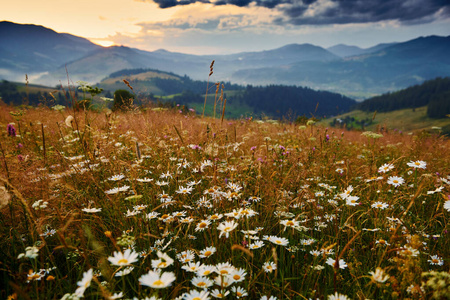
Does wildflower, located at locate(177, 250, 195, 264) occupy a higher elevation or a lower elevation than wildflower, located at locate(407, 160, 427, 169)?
lower

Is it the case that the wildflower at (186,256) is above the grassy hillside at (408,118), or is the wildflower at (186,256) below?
above

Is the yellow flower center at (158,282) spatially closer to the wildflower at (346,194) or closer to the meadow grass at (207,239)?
the meadow grass at (207,239)

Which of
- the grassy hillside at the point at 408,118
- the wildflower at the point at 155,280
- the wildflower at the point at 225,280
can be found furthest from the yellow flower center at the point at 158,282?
the grassy hillside at the point at 408,118

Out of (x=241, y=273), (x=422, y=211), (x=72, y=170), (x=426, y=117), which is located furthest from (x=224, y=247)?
(x=426, y=117)

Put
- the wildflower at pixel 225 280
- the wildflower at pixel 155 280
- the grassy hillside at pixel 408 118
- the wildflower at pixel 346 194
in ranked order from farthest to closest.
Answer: the grassy hillside at pixel 408 118, the wildflower at pixel 346 194, the wildflower at pixel 225 280, the wildflower at pixel 155 280

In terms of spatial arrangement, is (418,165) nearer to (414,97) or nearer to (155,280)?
(155,280)

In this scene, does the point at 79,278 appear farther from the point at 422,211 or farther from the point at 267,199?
the point at 422,211

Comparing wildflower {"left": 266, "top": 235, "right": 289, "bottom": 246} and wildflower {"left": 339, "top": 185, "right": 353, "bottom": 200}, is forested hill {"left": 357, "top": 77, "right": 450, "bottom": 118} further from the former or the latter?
wildflower {"left": 266, "top": 235, "right": 289, "bottom": 246}

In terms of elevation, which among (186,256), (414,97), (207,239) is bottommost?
(207,239)

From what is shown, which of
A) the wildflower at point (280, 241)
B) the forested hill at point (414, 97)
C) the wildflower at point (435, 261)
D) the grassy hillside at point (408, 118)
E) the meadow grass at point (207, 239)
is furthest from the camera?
the forested hill at point (414, 97)

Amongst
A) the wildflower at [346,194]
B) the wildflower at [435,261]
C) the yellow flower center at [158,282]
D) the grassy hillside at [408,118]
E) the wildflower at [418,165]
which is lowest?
the grassy hillside at [408,118]

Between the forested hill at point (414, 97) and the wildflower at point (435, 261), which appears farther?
the forested hill at point (414, 97)

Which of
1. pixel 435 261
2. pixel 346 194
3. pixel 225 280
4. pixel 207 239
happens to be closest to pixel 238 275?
pixel 225 280

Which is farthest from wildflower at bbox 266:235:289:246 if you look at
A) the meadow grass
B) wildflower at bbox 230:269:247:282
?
wildflower at bbox 230:269:247:282
